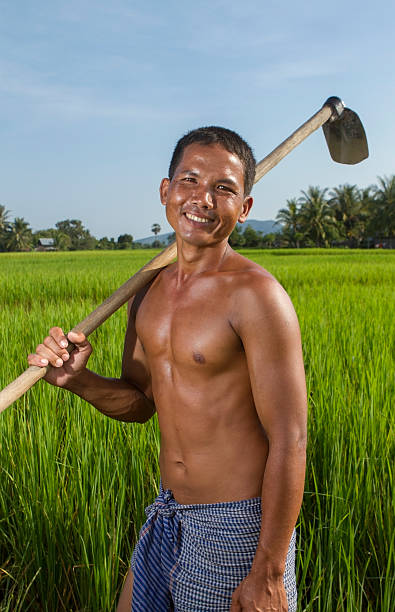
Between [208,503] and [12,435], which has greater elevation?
[208,503]

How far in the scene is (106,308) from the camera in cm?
118

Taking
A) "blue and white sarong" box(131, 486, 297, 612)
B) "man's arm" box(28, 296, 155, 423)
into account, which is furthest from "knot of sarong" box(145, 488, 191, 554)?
"man's arm" box(28, 296, 155, 423)

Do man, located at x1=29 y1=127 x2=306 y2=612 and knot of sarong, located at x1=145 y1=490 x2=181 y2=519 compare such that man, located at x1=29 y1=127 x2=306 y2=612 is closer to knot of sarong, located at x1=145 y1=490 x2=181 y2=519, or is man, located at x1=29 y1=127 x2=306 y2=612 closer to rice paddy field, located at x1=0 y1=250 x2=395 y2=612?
knot of sarong, located at x1=145 y1=490 x2=181 y2=519

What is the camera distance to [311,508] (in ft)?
5.46

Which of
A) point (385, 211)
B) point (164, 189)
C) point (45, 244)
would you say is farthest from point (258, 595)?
point (45, 244)

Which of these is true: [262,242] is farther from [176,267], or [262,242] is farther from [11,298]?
[176,267]

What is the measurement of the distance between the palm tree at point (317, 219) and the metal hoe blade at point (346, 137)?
41.5m

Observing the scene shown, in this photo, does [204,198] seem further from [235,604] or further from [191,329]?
[235,604]

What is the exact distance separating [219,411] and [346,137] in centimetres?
111

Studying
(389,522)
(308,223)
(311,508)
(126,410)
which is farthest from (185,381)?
(308,223)

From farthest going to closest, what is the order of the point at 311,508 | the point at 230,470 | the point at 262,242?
the point at 262,242 → the point at 311,508 → the point at 230,470

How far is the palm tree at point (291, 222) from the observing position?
1752 inches

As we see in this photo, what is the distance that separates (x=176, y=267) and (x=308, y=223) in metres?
43.5

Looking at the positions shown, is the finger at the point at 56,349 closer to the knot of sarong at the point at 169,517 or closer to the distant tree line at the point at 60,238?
the knot of sarong at the point at 169,517
